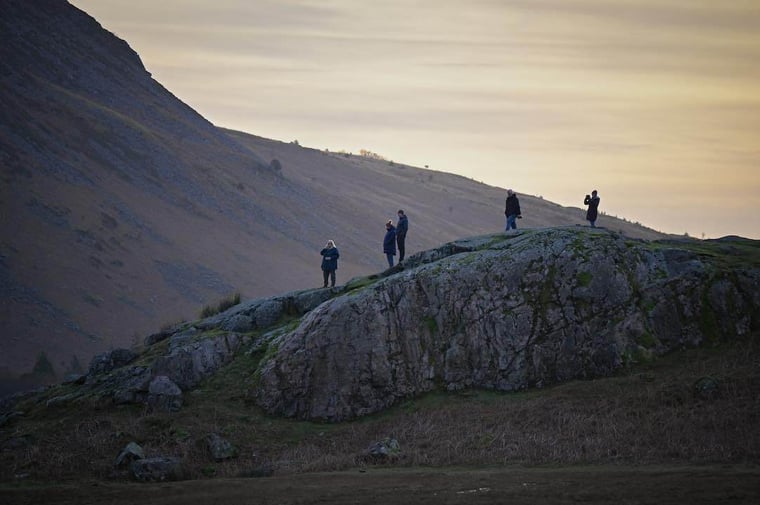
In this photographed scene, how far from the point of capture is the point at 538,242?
104ft

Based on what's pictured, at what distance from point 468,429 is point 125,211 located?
6502cm

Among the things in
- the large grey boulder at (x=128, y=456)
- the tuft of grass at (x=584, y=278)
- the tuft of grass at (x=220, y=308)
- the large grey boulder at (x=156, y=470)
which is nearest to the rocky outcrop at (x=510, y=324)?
the tuft of grass at (x=584, y=278)

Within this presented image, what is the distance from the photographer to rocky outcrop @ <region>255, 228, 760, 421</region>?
1158 inches

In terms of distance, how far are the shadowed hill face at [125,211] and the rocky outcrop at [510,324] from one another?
35586 mm

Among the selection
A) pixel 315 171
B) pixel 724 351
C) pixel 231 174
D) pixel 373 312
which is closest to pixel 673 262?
pixel 724 351

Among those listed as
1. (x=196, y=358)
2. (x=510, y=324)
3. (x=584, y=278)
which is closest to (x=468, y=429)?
(x=510, y=324)

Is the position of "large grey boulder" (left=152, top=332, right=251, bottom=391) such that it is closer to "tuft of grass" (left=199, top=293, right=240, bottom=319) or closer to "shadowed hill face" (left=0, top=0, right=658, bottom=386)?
"tuft of grass" (left=199, top=293, right=240, bottom=319)

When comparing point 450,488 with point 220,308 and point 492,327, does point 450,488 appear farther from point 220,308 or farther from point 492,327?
point 220,308

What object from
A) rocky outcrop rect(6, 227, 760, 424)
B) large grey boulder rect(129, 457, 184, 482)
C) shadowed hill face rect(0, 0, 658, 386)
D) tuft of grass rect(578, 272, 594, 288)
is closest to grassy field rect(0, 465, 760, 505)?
large grey boulder rect(129, 457, 184, 482)

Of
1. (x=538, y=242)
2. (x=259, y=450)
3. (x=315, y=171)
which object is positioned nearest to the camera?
(x=259, y=450)

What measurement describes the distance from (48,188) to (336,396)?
192ft

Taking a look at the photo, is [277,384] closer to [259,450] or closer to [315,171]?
[259,450]

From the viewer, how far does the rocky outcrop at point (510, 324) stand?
2941 cm

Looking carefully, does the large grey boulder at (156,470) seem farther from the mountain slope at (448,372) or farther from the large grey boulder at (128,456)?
the large grey boulder at (128,456)
